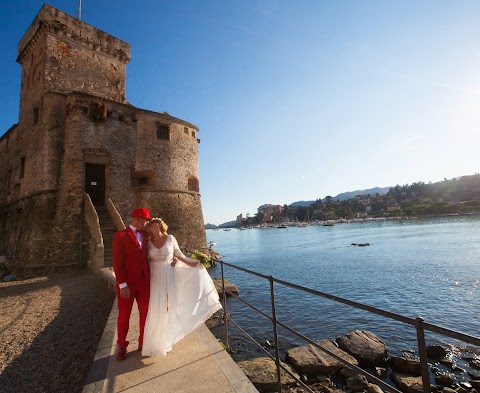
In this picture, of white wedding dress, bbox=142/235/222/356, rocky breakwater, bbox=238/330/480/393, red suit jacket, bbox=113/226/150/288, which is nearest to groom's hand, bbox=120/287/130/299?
red suit jacket, bbox=113/226/150/288

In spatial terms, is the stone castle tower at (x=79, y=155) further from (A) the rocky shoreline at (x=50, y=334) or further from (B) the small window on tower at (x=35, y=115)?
(A) the rocky shoreline at (x=50, y=334)

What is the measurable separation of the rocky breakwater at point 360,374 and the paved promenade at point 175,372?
8.51ft

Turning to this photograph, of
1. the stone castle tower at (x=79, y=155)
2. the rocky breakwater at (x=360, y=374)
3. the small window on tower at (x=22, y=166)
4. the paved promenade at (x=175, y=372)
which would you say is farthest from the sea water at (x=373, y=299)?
the small window on tower at (x=22, y=166)

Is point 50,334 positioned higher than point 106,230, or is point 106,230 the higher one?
point 106,230

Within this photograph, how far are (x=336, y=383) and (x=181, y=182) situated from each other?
15.1 meters

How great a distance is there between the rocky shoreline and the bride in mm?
1335

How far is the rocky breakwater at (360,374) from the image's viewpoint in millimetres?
5828

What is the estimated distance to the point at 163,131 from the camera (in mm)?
18516

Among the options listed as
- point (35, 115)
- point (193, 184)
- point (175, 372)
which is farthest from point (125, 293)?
point (35, 115)

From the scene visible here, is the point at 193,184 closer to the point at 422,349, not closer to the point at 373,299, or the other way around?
the point at 373,299

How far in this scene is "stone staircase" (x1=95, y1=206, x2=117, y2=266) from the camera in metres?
12.3

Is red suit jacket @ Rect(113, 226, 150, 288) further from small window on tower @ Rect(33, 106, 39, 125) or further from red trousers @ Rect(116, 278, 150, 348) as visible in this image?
small window on tower @ Rect(33, 106, 39, 125)

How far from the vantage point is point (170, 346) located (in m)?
3.56

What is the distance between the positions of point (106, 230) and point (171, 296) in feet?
37.7
